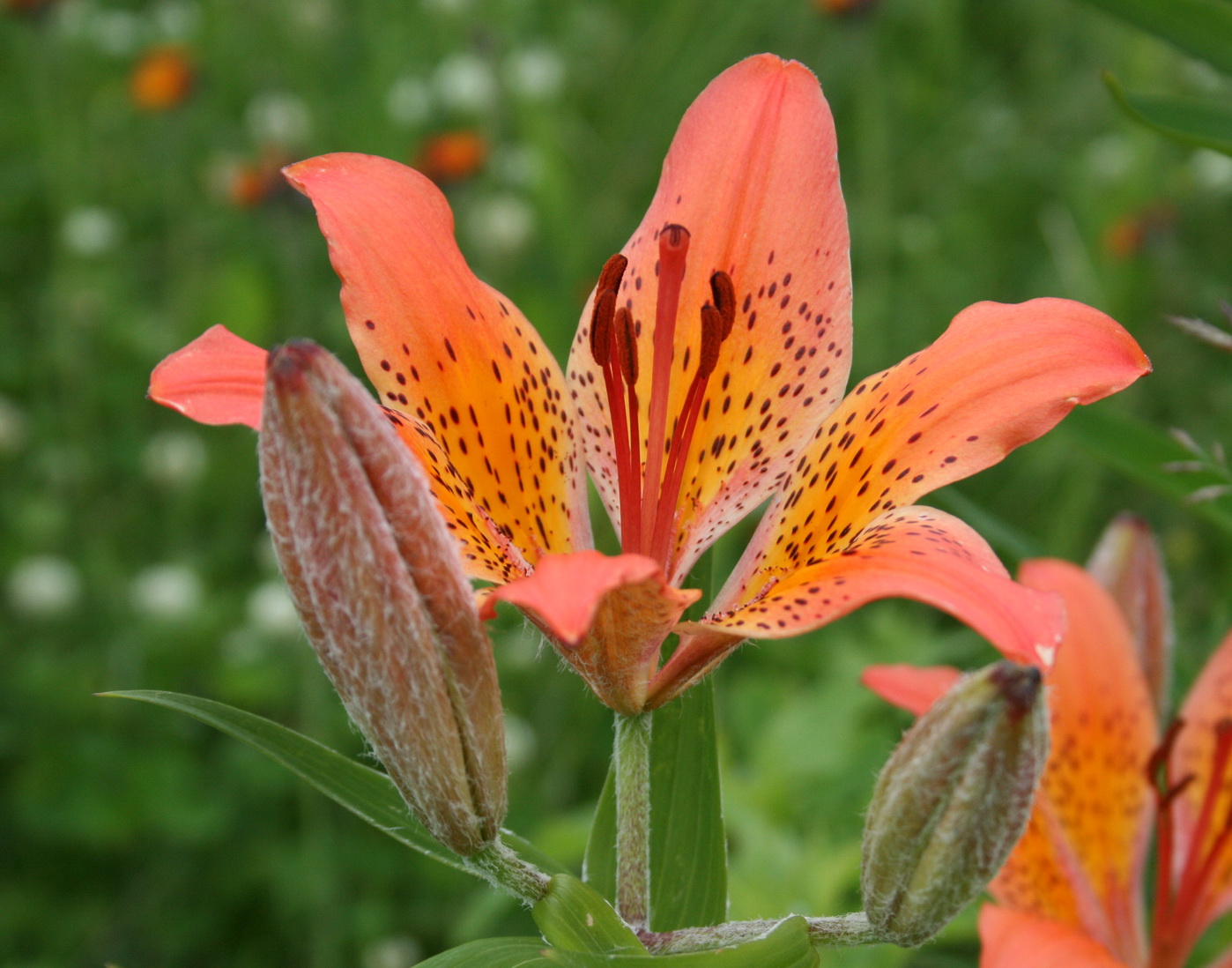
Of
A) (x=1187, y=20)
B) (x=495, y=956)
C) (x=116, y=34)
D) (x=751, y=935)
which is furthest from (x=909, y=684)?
(x=116, y=34)

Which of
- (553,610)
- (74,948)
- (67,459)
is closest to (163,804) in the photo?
(74,948)

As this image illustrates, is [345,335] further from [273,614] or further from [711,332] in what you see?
[711,332]

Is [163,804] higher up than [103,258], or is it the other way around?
[103,258]

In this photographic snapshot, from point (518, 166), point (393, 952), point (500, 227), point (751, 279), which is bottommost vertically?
point (393, 952)

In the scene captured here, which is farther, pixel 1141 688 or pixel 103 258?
pixel 103 258

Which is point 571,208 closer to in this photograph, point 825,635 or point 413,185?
point 825,635

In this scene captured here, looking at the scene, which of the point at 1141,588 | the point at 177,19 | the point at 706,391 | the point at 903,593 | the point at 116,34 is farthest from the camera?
the point at 116,34

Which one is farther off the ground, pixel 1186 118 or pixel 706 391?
pixel 1186 118

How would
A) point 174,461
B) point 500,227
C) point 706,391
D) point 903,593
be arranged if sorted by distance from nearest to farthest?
point 903,593, point 706,391, point 174,461, point 500,227
